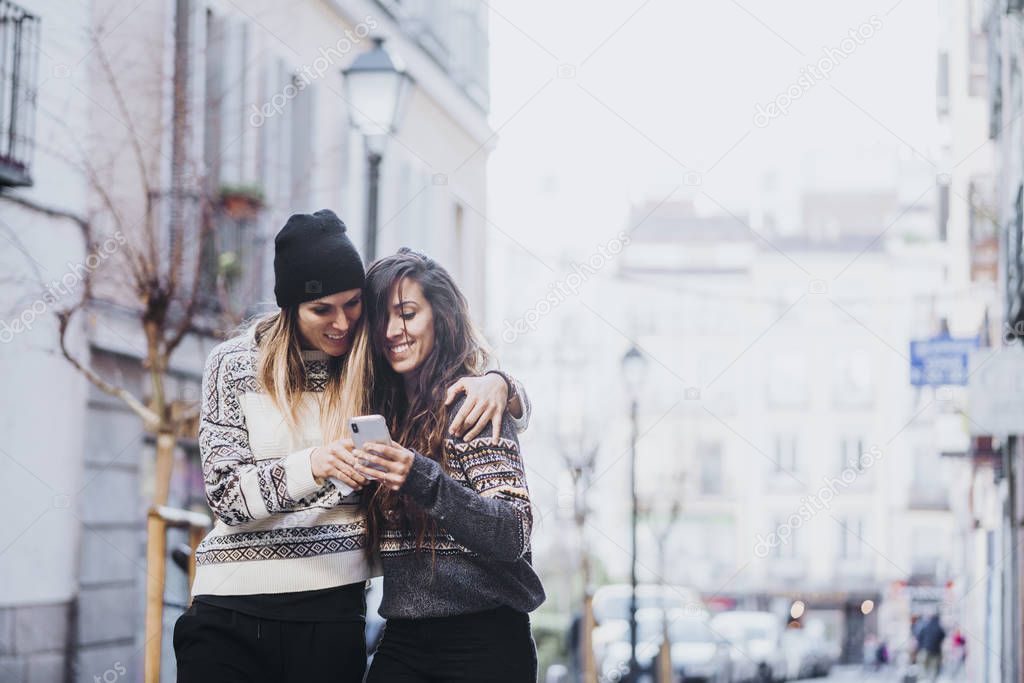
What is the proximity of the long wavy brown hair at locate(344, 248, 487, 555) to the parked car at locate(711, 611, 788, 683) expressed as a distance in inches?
840

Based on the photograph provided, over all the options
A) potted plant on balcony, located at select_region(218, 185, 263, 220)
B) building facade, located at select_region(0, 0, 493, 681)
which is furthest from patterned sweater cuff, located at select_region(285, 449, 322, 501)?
potted plant on balcony, located at select_region(218, 185, 263, 220)

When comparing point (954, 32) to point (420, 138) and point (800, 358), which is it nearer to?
point (420, 138)

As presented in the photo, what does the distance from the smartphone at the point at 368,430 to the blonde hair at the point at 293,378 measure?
13.6 inches

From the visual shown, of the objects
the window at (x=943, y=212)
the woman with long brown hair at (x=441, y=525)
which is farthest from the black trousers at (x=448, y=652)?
the window at (x=943, y=212)

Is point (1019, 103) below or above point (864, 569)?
above

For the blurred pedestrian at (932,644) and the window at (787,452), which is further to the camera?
the window at (787,452)

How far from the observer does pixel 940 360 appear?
16172 millimetres

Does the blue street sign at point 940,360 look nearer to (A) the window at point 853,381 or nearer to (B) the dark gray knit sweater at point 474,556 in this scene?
(B) the dark gray knit sweater at point 474,556

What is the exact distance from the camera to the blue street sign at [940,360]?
15.9 metres

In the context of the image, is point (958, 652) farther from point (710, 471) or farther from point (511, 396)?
point (710, 471)

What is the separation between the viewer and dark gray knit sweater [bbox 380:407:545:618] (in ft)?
10.7

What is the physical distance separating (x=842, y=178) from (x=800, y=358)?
10183mm

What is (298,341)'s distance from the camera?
11.5 ft

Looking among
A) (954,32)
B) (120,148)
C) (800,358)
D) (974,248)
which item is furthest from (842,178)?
(120,148)
